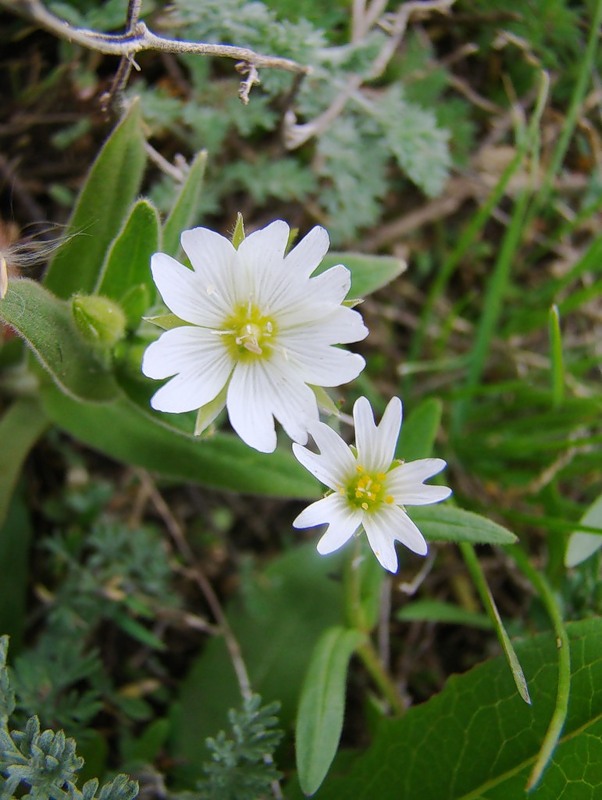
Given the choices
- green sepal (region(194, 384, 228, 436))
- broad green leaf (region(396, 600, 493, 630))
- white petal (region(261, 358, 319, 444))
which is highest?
white petal (region(261, 358, 319, 444))

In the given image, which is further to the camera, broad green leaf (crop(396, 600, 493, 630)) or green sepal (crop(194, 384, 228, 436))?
broad green leaf (crop(396, 600, 493, 630))

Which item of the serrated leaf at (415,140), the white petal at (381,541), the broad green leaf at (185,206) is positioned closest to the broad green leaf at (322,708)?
the white petal at (381,541)

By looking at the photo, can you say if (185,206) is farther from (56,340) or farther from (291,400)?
(291,400)

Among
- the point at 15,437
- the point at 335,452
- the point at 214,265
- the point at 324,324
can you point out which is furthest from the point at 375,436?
the point at 15,437

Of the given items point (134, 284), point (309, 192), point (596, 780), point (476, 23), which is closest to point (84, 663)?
point (134, 284)

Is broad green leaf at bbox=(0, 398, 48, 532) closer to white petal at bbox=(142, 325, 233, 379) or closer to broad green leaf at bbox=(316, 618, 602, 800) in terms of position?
white petal at bbox=(142, 325, 233, 379)

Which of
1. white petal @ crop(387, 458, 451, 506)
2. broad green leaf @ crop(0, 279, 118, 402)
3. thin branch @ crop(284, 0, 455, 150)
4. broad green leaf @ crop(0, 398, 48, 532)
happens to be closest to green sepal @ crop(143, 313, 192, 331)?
broad green leaf @ crop(0, 279, 118, 402)

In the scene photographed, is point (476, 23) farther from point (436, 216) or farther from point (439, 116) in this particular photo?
point (436, 216)
